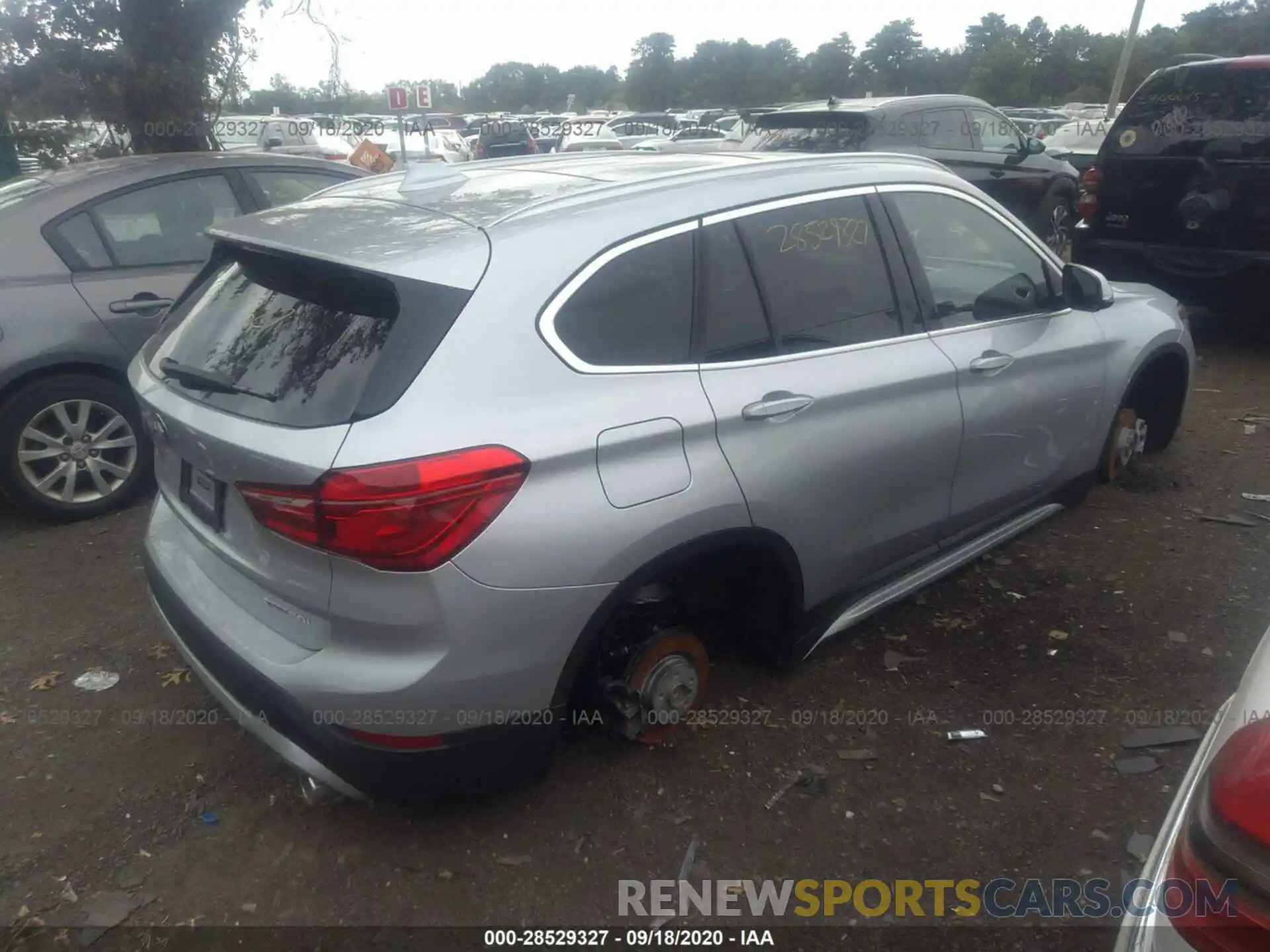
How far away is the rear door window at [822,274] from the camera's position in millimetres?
3102

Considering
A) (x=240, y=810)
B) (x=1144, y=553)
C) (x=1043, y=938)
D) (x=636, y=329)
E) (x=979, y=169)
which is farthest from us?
(x=979, y=169)

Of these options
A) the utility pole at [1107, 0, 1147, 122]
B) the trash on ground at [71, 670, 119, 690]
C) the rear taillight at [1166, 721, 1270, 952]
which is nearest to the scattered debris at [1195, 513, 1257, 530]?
the rear taillight at [1166, 721, 1270, 952]

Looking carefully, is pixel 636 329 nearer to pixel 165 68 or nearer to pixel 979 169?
pixel 165 68

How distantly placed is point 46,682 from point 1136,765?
376 centimetres

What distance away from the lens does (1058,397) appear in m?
4.00

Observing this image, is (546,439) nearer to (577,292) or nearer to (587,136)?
(577,292)

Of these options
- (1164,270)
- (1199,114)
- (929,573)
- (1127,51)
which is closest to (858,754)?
(929,573)

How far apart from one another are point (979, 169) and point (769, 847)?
882cm

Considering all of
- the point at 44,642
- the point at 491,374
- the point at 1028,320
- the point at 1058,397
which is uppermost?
the point at 491,374

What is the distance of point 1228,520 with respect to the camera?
4762 millimetres

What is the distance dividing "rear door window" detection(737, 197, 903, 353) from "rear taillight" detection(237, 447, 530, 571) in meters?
1.15

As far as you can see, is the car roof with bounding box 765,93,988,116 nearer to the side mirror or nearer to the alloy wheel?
the side mirror

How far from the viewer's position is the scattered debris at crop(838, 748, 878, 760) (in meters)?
3.17

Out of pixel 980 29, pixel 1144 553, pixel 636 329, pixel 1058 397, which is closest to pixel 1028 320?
pixel 1058 397
